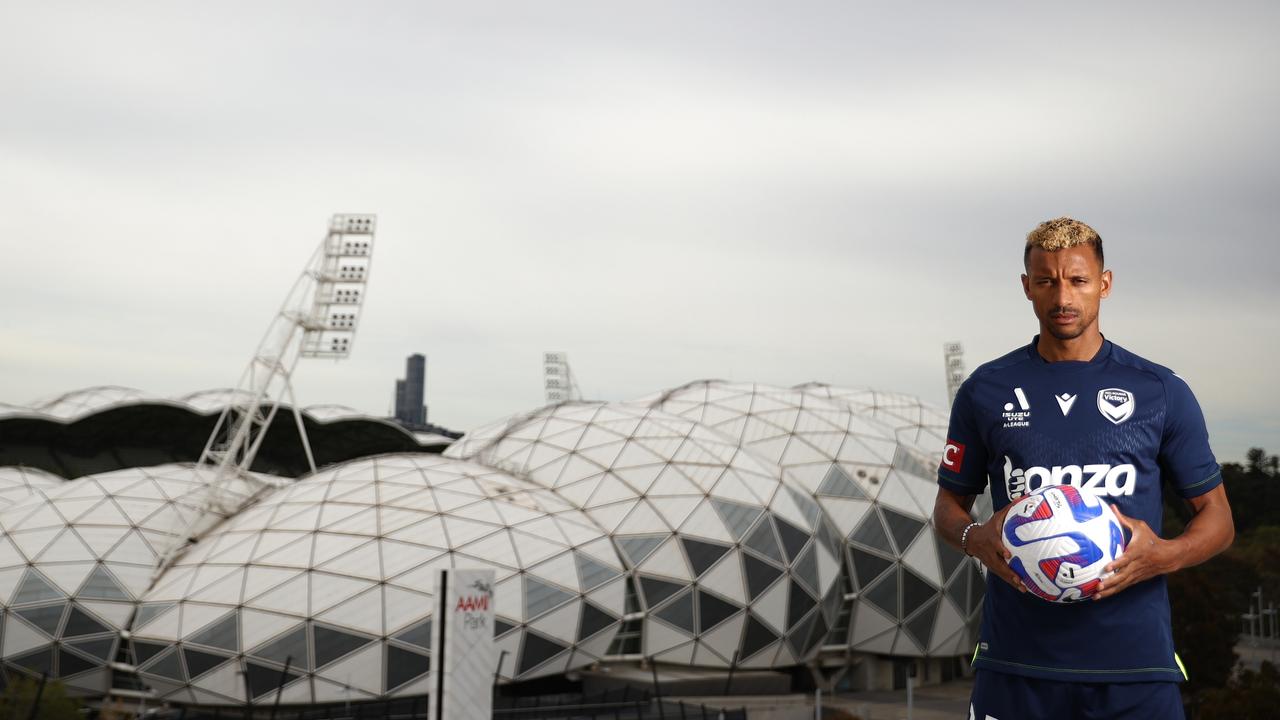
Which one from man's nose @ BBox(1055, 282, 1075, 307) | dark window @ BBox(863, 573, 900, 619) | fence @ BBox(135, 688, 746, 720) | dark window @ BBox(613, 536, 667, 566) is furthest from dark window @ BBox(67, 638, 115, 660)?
man's nose @ BBox(1055, 282, 1075, 307)

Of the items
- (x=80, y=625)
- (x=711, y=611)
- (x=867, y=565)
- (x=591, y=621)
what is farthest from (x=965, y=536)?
(x=867, y=565)

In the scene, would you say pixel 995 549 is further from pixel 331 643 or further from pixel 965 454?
pixel 331 643

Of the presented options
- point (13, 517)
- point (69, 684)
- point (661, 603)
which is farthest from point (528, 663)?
point (13, 517)

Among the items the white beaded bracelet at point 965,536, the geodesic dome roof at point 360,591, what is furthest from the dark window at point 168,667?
the white beaded bracelet at point 965,536

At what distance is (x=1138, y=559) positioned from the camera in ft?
12.1

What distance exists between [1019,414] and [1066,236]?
686mm

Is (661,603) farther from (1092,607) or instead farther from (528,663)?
(1092,607)

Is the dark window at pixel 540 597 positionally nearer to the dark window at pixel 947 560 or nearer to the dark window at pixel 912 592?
the dark window at pixel 912 592

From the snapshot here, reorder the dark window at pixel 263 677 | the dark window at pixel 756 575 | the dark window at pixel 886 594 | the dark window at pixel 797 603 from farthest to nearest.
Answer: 1. the dark window at pixel 886 594
2. the dark window at pixel 797 603
3. the dark window at pixel 756 575
4. the dark window at pixel 263 677

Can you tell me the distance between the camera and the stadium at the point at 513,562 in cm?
2822

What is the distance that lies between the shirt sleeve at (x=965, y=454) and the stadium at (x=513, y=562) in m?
24.3

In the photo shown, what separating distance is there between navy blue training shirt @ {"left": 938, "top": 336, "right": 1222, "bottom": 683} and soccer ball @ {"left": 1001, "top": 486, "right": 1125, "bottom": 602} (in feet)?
0.55

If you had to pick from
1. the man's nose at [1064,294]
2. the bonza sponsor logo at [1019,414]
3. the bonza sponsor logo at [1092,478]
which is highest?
the man's nose at [1064,294]

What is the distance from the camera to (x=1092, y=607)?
12.7ft
